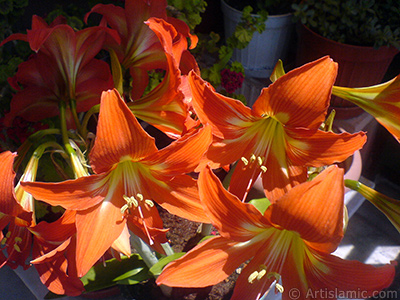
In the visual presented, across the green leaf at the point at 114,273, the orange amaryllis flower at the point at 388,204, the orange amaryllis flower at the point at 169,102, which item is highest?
the orange amaryllis flower at the point at 169,102

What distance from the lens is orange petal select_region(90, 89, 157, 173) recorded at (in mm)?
409

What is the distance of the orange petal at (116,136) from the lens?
1.34 ft

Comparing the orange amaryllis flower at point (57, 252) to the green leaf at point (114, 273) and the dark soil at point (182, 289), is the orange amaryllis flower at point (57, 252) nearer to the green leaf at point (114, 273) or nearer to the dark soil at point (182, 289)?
the green leaf at point (114, 273)

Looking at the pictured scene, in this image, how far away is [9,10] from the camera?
885mm

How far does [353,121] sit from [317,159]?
3.21 feet

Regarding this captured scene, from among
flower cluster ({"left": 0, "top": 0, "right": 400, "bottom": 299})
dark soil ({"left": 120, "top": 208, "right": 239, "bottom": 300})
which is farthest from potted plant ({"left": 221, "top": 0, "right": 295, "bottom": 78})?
flower cluster ({"left": 0, "top": 0, "right": 400, "bottom": 299})

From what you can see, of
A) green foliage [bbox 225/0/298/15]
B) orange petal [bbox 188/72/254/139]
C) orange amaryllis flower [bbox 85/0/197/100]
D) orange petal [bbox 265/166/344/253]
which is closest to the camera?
orange petal [bbox 265/166/344/253]

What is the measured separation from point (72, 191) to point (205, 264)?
0.19 meters

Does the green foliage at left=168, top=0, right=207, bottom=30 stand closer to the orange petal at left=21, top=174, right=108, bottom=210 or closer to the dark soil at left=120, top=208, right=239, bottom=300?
the dark soil at left=120, top=208, right=239, bottom=300

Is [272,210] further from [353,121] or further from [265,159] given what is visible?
[353,121]

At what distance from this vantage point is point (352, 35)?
1.29 meters

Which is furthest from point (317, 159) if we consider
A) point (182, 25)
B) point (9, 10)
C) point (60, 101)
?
point (9, 10)

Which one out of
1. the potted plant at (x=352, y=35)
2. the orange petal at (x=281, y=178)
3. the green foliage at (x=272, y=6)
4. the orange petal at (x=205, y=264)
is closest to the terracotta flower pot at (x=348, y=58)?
the potted plant at (x=352, y=35)

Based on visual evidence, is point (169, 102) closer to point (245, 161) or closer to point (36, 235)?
point (245, 161)
